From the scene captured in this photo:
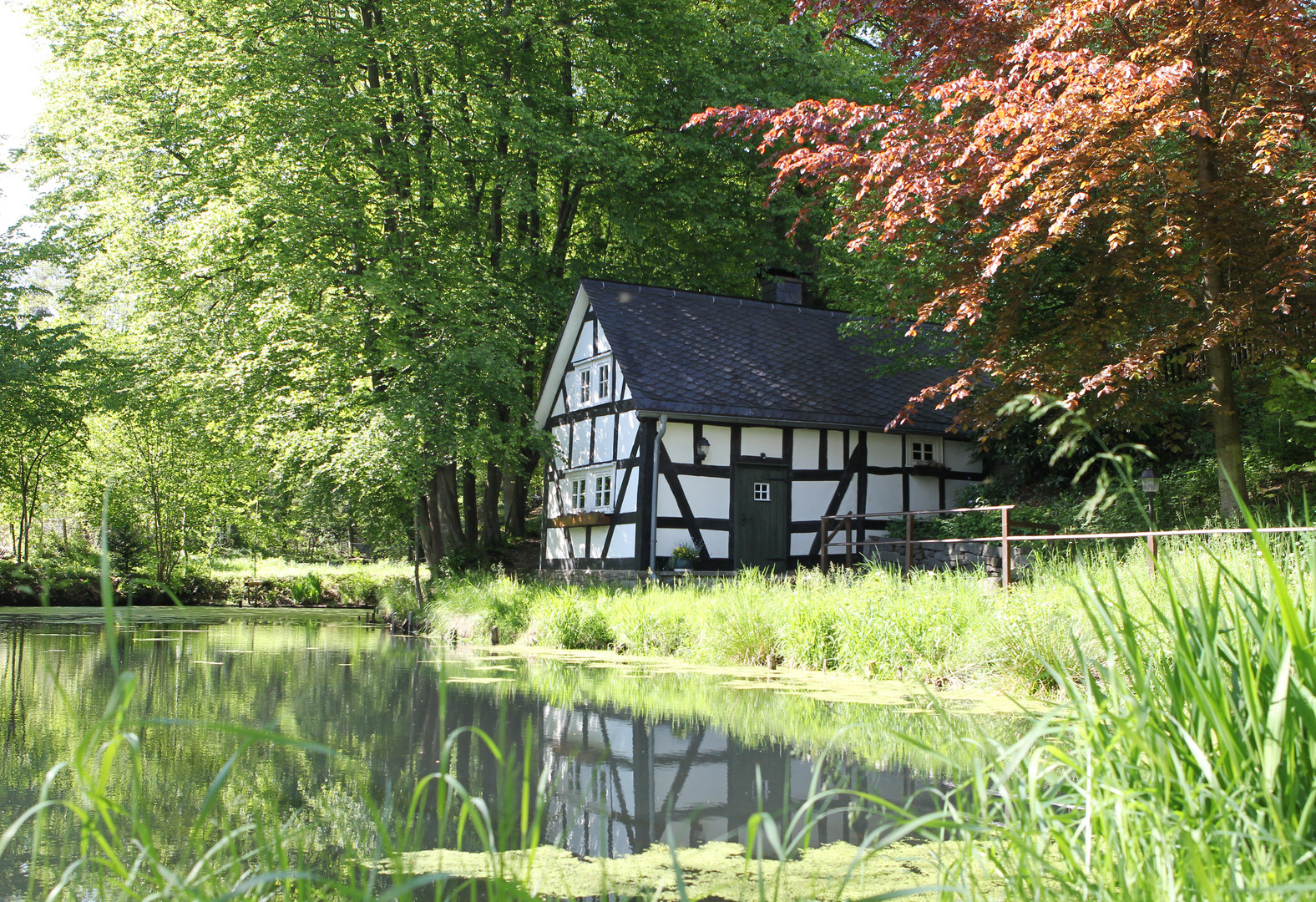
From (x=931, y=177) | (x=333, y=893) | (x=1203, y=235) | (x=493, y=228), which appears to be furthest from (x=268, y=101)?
(x=333, y=893)

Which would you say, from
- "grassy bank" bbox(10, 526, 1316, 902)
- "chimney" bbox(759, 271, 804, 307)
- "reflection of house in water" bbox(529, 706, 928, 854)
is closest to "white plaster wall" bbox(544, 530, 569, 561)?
"chimney" bbox(759, 271, 804, 307)

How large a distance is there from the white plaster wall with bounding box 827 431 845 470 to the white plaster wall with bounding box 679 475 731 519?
194 centimetres

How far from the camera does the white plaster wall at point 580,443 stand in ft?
60.1

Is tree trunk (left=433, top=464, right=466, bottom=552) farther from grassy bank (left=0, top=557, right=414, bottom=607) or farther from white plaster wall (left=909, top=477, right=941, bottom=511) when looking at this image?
white plaster wall (left=909, top=477, right=941, bottom=511)

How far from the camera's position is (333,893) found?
10.2 ft

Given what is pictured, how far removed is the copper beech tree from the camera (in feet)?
29.2

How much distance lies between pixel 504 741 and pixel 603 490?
12.0 meters

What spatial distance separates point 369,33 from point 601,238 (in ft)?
22.6

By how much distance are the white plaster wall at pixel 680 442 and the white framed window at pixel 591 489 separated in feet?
3.90

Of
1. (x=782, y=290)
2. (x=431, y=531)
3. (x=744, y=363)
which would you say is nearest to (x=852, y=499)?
(x=744, y=363)

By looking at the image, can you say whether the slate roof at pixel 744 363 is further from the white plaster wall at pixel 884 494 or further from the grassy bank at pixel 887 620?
the grassy bank at pixel 887 620

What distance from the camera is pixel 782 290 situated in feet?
69.2

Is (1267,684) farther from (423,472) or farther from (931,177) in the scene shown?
(423,472)

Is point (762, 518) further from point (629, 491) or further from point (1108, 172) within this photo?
point (1108, 172)
